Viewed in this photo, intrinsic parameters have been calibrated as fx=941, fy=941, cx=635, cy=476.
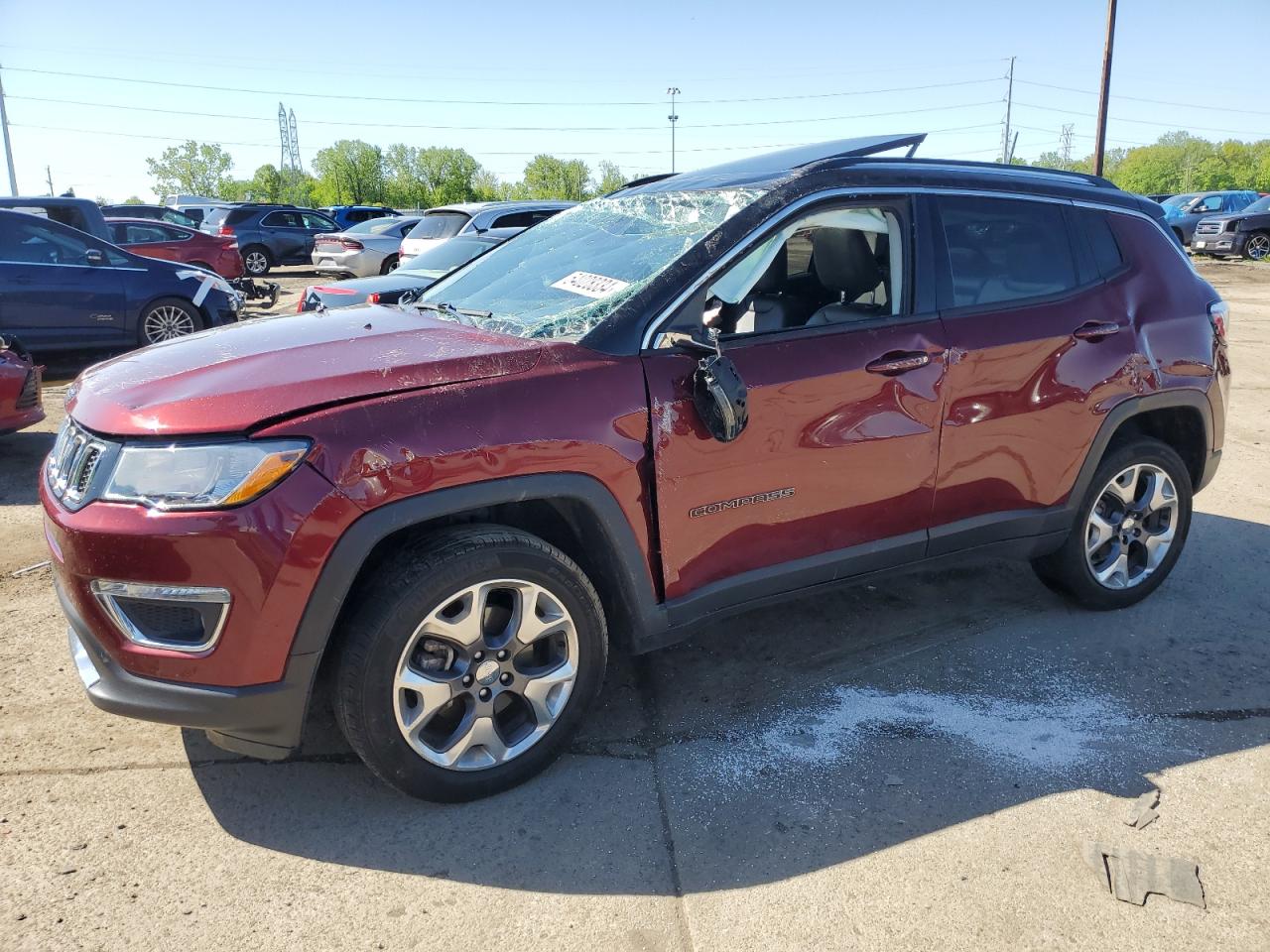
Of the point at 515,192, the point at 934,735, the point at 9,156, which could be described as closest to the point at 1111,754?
the point at 934,735

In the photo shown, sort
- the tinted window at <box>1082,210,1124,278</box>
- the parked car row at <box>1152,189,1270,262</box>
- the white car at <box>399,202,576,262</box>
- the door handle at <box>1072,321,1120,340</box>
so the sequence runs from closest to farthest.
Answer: the door handle at <box>1072,321,1120,340</box> < the tinted window at <box>1082,210,1124,278</box> < the white car at <box>399,202,576,262</box> < the parked car row at <box>1152,189,1270,262</box>

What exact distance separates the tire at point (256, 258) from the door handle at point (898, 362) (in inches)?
876

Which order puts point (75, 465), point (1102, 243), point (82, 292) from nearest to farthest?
point (75, 465) < point (1102, 243) < point (82, 292)

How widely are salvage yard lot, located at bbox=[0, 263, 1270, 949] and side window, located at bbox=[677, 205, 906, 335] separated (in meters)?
1.34

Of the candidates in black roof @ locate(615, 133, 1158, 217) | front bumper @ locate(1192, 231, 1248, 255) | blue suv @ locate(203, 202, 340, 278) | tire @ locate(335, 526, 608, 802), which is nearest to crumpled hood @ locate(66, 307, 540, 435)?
tire @ locate(335, 526, 608, 802)

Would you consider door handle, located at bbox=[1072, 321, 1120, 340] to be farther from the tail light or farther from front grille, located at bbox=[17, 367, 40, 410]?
front grille, located at bbox=[17, 367, 40, 410]

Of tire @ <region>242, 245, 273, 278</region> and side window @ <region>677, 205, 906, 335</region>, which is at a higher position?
side window @ <region>677, 205, 906, 335</region>

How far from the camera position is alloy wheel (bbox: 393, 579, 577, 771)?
8.60 ft

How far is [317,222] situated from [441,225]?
41.7 feet

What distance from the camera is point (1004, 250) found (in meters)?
3.61

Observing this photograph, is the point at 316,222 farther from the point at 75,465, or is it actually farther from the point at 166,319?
the point at 75,465

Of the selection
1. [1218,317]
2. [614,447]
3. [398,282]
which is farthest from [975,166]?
[398,282]

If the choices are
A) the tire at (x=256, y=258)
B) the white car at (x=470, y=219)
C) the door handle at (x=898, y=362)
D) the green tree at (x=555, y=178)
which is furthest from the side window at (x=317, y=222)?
the green tree at (x=555, y=178)

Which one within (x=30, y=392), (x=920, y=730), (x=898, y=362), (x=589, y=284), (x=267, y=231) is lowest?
(x=920, y=730)
